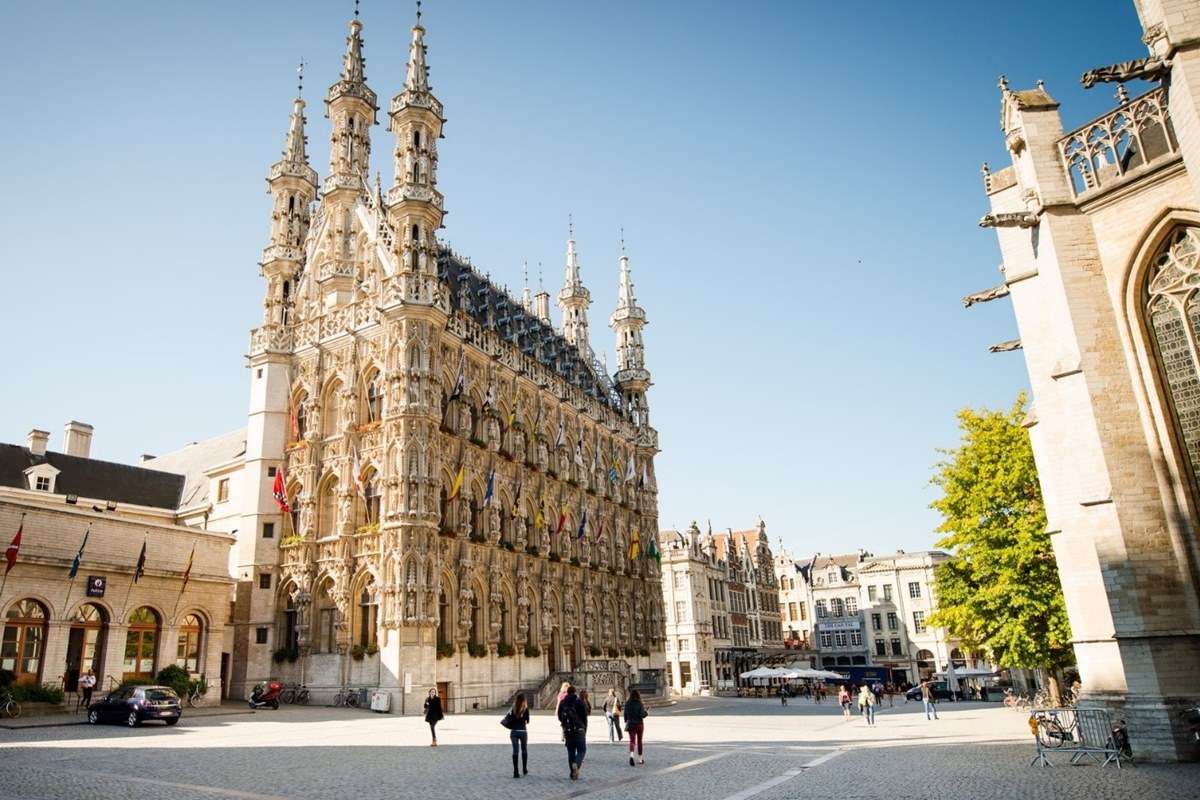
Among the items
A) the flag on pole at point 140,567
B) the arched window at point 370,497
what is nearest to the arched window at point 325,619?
the arched window at point 370,497

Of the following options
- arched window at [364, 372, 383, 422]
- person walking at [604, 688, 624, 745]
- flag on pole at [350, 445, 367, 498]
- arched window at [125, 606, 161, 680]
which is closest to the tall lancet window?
person walking at [604, 688, 624, 745]

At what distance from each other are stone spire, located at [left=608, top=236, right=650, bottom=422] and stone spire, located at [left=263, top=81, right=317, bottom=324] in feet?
89.3

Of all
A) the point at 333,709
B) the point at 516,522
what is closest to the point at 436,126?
the point at 516,522

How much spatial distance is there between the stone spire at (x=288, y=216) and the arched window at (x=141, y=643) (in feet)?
52.4

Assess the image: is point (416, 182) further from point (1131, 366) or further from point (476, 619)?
point (1131, 366)

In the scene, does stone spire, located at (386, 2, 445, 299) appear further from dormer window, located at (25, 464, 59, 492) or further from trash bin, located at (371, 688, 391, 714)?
dormer window, located at (25, 464, 59, 492)

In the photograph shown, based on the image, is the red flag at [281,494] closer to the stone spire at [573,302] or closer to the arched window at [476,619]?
the arched window at [476,619]

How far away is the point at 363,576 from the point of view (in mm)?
34906

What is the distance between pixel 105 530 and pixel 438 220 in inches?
781

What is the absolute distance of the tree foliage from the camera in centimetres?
2850

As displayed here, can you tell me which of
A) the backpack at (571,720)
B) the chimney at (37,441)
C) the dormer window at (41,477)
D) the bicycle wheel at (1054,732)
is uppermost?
the chimney at (37,441)

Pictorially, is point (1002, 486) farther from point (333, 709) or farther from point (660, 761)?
point (333, 709)

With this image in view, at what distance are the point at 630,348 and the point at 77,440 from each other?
38159 mm

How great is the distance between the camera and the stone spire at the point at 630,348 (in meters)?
63.4
